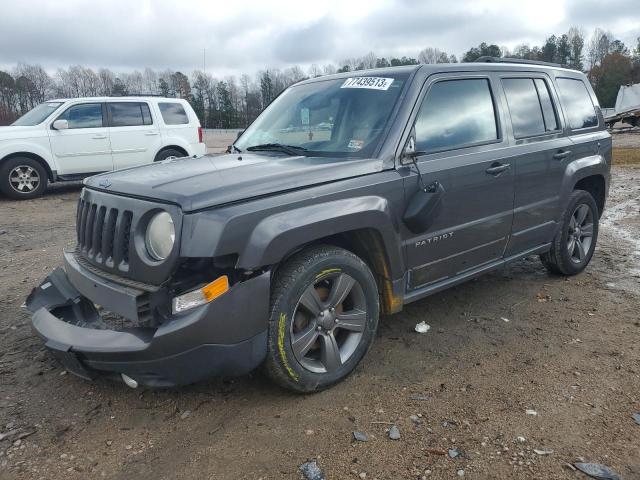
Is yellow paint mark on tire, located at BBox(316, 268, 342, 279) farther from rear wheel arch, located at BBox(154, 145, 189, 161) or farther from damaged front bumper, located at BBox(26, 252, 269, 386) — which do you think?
rear wheel arch, located at BBox(154, 145, 189, 161)

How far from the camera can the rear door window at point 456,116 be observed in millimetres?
3502

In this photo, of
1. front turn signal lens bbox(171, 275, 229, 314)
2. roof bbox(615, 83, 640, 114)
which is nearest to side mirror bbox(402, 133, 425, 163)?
front turn signal lens bbox(171, 275, 229, 314)

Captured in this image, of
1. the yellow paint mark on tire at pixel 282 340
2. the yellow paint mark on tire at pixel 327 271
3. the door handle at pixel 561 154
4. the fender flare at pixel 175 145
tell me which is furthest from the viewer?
the fender flare at pixel 175 145

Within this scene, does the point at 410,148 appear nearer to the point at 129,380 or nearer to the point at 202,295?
the point at 202,295

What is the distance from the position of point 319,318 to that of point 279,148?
1364mm

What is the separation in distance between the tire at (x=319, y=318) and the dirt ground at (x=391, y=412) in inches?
6.9

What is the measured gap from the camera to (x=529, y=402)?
115 inches

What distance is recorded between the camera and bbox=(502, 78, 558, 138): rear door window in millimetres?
4137

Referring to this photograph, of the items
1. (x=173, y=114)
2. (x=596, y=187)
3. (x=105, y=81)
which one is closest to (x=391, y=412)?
(x=596, y=187)

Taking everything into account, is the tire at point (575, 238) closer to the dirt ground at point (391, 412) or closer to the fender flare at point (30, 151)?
the dirt ground at point (391, 412)

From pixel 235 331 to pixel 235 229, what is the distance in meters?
0.51

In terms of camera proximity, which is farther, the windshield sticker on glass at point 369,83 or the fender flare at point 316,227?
the windshield sticker on glass at point 369,83

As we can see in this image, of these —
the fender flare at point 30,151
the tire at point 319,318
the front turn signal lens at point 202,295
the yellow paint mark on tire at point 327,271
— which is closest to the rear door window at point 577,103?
the tire at point 319,318

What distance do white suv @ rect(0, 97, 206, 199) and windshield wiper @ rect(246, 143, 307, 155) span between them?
24.9 feet
